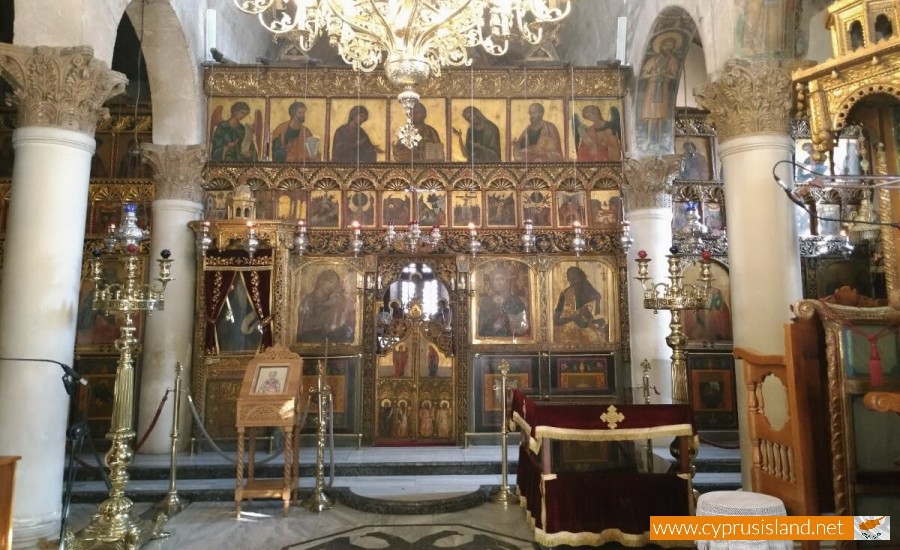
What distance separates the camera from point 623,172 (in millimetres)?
10414

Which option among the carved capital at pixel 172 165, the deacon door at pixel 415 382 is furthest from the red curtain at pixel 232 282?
the deacon door at pixel 415 382

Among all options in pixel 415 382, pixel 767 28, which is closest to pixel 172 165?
pixel 415 382

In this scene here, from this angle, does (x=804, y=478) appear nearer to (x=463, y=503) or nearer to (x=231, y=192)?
(x=463, y=503)

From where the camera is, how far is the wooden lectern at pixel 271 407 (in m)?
6.41

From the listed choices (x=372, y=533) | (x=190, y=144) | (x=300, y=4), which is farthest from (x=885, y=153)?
(x=190, y=144)

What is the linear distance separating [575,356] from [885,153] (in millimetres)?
6026

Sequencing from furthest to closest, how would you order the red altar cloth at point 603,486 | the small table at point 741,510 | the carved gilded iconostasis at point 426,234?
the carved gilded iconostasis at point 426,234 < the red altar cloth at point 603,486 < the small table at point 741,510

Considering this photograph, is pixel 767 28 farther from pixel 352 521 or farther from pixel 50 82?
pixel 50 82

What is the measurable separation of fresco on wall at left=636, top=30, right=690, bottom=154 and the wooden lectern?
7.47 m

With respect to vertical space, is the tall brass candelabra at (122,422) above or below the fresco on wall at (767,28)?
below

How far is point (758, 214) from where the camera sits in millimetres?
6297

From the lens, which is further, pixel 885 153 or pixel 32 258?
pixel 32 258

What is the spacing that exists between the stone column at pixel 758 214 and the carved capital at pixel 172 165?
839cm

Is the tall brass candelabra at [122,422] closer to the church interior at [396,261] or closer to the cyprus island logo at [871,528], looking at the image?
the church interior at [396,261]
